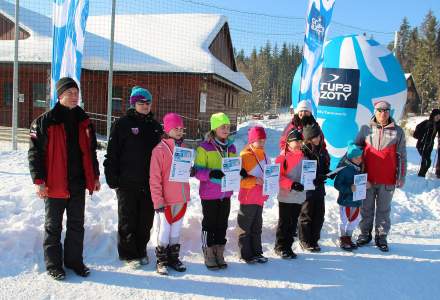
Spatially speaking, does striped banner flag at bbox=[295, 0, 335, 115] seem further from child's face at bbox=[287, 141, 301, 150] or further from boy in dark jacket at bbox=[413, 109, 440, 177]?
boy in dark jacket at bbox=[413, 109, 440, 177]

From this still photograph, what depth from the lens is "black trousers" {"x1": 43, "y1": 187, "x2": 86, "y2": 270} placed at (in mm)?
3650

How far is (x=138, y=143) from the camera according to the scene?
13.0 feet

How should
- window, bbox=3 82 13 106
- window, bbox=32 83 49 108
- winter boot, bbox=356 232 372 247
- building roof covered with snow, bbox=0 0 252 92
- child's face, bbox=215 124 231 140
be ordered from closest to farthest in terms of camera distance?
child's face, bbox=215 124 231 140, winter boot, bbox=356 232 372 247, building roof covered with snow, bbox=0 0 252 92, window, bbox=32 83 49 108, window, bbox=3 82 13 106

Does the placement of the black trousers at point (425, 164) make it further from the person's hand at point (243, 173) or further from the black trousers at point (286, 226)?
the person's hand at point (243, 173)

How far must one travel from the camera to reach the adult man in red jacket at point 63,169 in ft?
11.5

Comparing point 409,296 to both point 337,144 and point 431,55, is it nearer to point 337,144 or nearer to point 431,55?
point 337,144

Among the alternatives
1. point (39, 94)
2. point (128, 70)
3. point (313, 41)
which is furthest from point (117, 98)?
point (313, 41)

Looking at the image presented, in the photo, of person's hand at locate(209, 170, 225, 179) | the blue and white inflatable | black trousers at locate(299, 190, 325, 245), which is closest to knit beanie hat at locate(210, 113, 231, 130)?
person's hand at locate(209, 170, 225, 179)

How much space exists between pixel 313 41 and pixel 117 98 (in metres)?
10.8

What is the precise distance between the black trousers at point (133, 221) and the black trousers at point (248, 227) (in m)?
1.01

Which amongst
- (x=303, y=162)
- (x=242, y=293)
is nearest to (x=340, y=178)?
(x=303, y=162)

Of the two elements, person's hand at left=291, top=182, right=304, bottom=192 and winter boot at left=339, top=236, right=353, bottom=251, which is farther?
winter boot at left=339, top=236, right=353, bottom=251

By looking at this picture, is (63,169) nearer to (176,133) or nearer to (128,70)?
(176,133)

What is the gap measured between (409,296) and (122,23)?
17596 millimetres
